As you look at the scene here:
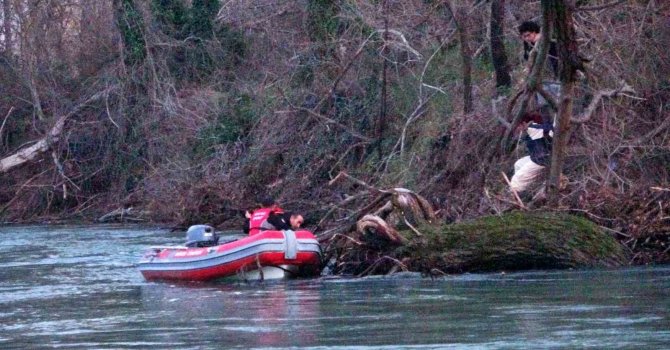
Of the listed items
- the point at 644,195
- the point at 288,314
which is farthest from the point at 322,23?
the point at 288,314

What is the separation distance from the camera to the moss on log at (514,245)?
15.2m

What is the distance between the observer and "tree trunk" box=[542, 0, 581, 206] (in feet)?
49.8

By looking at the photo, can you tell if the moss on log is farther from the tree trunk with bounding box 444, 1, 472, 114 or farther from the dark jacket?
the tree trunk with bounding box 444, 1, 472, 114

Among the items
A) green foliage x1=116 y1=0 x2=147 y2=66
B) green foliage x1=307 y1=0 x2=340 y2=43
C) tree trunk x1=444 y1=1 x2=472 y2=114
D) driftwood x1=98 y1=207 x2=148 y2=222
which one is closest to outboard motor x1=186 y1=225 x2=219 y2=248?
tree trunk x1=444 y1=1 x2=472 y2=114

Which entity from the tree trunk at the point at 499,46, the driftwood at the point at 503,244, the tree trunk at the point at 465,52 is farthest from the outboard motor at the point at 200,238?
the tree trunk at the point at 499,46

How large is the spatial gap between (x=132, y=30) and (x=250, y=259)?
618 inches

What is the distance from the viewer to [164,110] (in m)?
30.2

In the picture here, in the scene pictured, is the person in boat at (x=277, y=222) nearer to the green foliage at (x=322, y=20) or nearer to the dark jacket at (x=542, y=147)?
the dark jacket at (x=542, y=147)

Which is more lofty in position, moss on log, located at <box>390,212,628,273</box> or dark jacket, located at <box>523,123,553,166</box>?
dark jacket, located at <box>523,123,553,166</box>

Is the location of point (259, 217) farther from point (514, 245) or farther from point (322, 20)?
point (322, 20)

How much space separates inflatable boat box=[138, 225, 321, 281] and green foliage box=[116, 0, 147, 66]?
1465 centimetres

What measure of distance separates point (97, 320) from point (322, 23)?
1419 centimetres

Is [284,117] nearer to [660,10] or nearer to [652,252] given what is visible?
[660,10]

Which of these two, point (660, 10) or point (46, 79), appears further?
point (46, 79)
